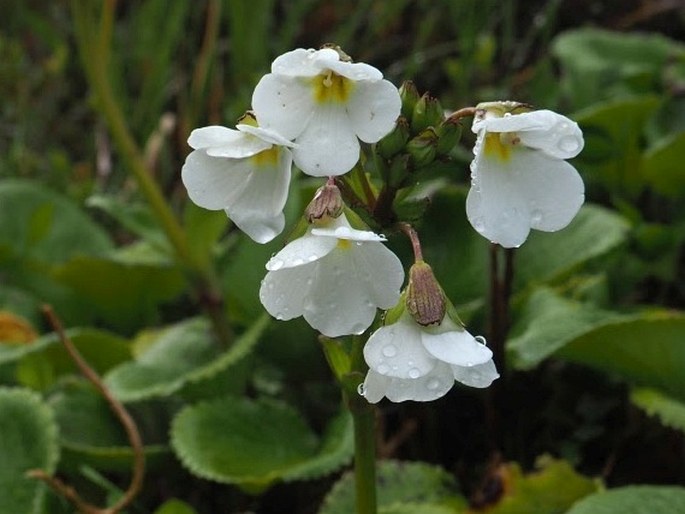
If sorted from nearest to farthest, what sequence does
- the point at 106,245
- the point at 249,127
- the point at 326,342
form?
the point at 249,127, the point at 326,342, the point at 106,245

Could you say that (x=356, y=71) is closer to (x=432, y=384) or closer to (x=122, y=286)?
(x=432, y=384)

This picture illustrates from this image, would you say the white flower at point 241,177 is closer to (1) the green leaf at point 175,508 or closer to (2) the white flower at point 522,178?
(2) the white flower at point 522,178

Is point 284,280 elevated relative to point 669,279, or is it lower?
elevated

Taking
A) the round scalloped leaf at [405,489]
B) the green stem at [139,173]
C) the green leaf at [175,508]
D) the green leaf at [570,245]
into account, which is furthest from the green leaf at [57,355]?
the green leaf at [570,245]

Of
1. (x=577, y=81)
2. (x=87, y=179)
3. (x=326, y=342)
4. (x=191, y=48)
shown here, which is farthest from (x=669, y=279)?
(x=191, y=48)

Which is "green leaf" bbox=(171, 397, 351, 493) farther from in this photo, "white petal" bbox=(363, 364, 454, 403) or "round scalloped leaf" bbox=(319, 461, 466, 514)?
"white petal" bbox=(363, 364, 454, 403)

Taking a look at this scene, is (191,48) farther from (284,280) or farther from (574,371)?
(284,280)

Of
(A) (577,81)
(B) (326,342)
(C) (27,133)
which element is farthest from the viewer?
(C) (27,133)

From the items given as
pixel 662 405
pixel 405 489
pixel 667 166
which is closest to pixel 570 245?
pixel 667 166
